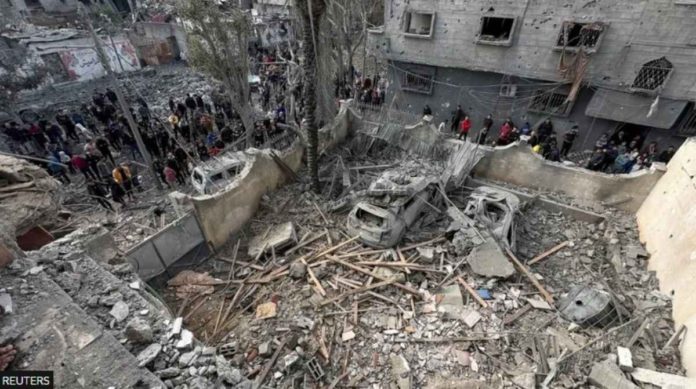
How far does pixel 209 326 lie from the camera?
763 centimetres

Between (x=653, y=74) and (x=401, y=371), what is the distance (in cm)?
1545

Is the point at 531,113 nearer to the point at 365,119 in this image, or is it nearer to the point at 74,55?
the point at 365,119

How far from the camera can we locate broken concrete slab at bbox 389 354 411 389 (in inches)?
243

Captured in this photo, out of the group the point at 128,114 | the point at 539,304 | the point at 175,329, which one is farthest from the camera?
the point at 128,114

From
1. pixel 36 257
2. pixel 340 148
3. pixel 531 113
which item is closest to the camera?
pixel 36 257

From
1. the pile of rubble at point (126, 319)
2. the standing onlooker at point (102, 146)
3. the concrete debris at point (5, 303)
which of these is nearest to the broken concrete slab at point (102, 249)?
the pile of rubble at point (126, 319)

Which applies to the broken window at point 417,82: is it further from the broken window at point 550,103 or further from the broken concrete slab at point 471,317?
the broken concrete slab at point 471,317

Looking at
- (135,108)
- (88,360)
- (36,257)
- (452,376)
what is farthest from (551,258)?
(135,108)

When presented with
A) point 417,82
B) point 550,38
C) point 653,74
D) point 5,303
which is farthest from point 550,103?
point 5,303

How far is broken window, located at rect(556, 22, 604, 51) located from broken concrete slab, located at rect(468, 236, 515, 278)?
1066 cm

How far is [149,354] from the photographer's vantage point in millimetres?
4051

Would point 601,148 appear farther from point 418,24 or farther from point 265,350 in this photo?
point 265,350

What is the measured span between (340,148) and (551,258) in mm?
8516

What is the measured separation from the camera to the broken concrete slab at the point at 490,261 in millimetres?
7941
